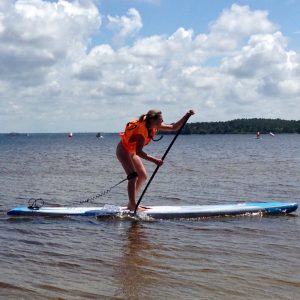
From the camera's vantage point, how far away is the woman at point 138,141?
365 inches

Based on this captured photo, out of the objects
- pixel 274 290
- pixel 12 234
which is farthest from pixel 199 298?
pixel 12 234

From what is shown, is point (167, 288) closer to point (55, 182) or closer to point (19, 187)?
point (19, 187)

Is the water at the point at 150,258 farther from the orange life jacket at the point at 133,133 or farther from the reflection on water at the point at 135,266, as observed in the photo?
the orange life jacket at the point at 133,133

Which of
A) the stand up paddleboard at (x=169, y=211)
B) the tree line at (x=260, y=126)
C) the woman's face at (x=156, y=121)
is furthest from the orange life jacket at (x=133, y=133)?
the tree line at (x=260, y=126)

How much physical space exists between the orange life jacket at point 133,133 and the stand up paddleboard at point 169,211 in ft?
4.68

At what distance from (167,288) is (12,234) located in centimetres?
398

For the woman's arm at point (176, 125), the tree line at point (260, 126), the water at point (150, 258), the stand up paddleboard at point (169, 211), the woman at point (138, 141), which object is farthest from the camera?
the tree line at point (260, 126)

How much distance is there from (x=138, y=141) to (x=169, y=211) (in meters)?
1.85

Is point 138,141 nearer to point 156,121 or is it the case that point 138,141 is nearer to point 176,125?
point 156,121

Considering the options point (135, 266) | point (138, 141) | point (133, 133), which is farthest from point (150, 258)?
point (133, 133)

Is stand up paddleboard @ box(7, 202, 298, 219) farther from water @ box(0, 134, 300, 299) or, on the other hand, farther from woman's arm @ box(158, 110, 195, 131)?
woman's arm @ box(158, 110, 195, 131)

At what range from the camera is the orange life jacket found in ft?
30.4

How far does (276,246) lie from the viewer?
24.7ft

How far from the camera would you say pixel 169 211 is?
10156 millimetres
